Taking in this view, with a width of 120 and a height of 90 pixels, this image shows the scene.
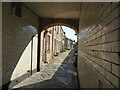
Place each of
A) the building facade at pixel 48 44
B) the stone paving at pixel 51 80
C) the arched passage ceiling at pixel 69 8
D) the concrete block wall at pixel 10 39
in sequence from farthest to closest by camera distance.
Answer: the building facade at pixel 48 44 → the stone paving at pixel 51 80 → the concrete block wall at pixel 10 39 → the arched passage ceiling at pixel 69 8

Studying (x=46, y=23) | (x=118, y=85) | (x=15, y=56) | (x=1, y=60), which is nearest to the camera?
(x=118, y=85)

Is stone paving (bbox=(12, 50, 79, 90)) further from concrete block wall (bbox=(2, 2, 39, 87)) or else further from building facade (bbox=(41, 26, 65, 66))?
building facade (bbox=(41, 26, 65, 66))

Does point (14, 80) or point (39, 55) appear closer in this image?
point (14, 80)

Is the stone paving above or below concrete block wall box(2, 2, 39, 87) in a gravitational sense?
below

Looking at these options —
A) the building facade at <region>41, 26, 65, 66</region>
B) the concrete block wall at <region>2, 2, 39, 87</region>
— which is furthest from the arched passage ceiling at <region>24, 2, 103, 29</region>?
the building facade at <region>41, 26, 65, 66</region>

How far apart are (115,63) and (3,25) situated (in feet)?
11.3

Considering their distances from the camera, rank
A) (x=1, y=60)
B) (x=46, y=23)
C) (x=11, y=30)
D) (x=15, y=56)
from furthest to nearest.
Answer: (x=46, y=23), (x=15, y=56), (x=11, y=30), (x=1, y=60)

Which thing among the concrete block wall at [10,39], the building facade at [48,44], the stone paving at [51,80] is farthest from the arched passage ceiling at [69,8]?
the stone paving at [51,80]

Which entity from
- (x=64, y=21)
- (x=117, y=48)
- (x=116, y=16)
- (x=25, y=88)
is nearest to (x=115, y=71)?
(x=117, y=48)

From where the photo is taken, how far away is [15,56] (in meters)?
4.09

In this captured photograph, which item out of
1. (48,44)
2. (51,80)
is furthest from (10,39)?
(48,44)

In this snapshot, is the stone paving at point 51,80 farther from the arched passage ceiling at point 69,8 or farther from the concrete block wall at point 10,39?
the arched passage ceiling at point 69,8

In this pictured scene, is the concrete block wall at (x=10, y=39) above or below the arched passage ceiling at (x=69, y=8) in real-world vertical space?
below

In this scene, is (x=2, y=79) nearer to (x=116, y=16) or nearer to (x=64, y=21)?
(x=116, y=16)
